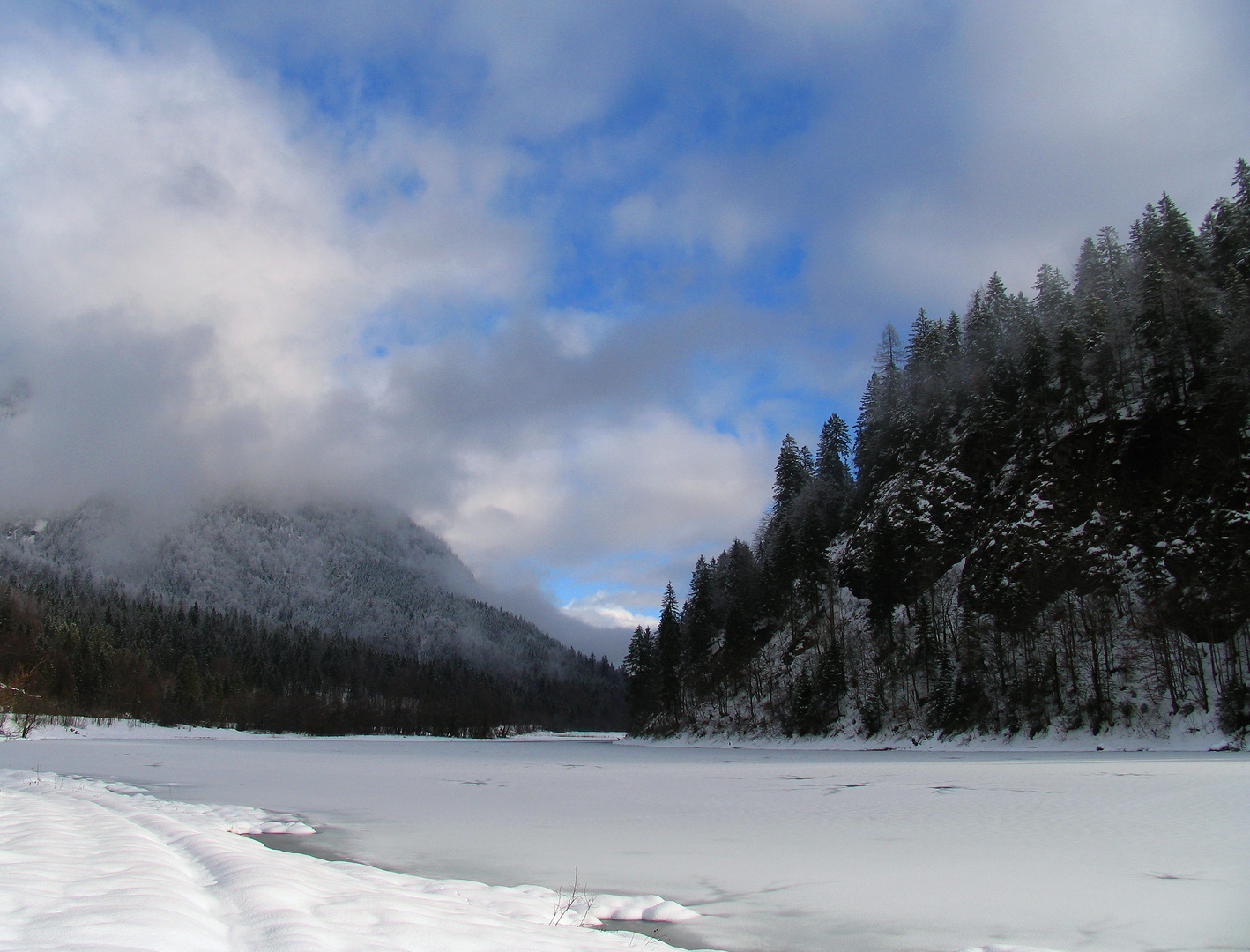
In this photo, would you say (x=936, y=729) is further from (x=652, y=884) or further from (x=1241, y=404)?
(x=652, y=884)

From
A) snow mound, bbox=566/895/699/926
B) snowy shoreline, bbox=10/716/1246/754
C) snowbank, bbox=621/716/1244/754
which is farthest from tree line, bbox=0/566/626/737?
snow mound, bbox=566/895/699/926

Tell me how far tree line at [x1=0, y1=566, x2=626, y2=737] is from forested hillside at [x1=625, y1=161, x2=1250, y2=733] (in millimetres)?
84453

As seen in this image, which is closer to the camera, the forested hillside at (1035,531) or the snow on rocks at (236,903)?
the snow on rocks at (236,903)

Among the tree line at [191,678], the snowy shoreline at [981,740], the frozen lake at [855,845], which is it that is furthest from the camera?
the tree line at [191,678]

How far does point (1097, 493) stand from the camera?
217 feet

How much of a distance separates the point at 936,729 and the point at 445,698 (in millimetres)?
150010

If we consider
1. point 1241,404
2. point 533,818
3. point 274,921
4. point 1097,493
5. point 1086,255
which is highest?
point 1086,255

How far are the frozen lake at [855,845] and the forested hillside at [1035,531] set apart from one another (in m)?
30.1

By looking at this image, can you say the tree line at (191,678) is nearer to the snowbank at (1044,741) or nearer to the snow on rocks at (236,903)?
the snowbank at (1044,741)

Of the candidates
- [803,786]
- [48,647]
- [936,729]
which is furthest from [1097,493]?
[48,647]

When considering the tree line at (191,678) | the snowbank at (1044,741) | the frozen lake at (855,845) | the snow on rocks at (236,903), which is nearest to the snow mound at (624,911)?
the snow on rocks at (236,903)

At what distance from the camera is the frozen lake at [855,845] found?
9289 millimetres

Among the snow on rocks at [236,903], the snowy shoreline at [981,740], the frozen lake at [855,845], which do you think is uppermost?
the snow on rocks at [236,903]

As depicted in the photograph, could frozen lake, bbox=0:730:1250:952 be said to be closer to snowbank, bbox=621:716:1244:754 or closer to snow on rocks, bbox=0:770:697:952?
snow on rocks, bbox=0:770:697:952
